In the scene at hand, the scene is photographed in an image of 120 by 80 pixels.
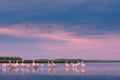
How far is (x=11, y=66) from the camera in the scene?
3479 inches

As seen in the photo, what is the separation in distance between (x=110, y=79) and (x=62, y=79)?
18.5 ft

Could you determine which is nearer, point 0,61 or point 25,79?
point 25,79

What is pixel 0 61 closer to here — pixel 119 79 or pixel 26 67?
pixel 26 67

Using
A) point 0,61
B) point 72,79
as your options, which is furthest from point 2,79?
point 0,61

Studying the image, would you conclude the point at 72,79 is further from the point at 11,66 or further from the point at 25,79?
the point at 11,66

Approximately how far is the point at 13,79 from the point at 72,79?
6.87 m

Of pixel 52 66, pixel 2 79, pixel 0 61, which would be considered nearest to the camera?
pixel 2 79

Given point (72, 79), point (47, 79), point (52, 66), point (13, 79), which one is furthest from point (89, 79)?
point (52, 66)

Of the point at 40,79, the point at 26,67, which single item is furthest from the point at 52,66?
the point at 40,79

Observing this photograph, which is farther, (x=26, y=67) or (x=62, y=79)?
(x=26, y=67)

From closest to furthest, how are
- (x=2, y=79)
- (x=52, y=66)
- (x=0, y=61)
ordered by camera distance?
1. (x=2, y=79)
2. (x=52, y=66)
3. (x=0, y=61)

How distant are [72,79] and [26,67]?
41328 mm

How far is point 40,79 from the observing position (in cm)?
4775

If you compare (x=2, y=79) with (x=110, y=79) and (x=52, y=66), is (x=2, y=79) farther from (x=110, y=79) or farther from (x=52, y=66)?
(x=52, y=66)
